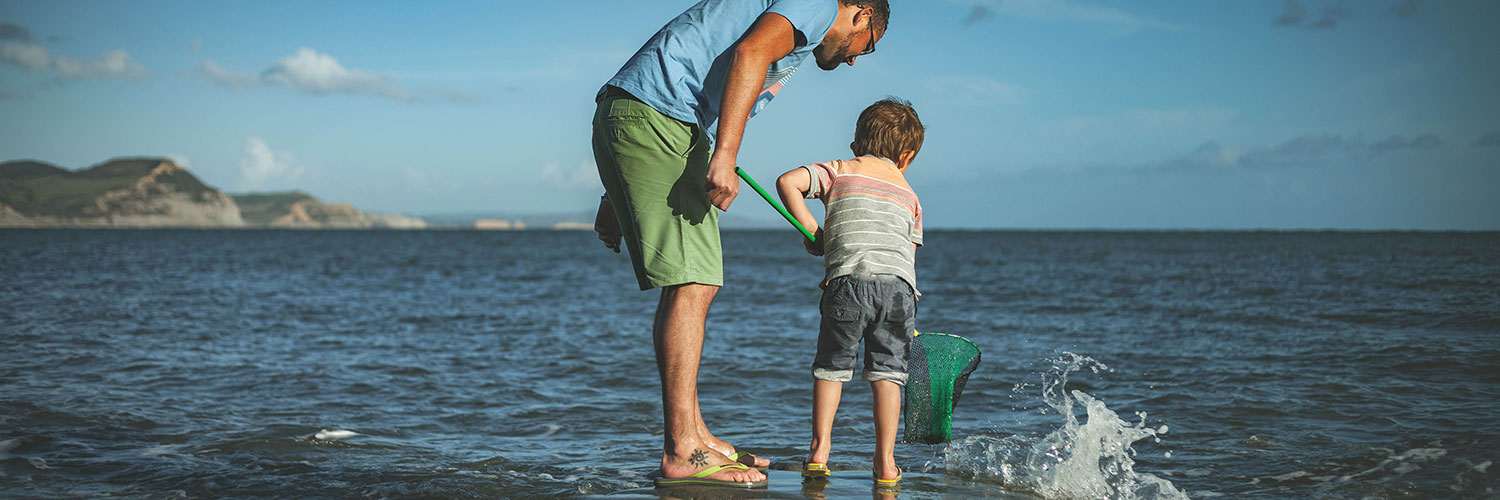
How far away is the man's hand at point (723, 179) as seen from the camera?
2955 mm

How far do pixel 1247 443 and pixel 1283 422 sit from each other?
0.70 metres

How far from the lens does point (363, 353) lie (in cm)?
877

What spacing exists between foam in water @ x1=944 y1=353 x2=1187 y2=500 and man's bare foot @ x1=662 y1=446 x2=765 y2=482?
102 cm

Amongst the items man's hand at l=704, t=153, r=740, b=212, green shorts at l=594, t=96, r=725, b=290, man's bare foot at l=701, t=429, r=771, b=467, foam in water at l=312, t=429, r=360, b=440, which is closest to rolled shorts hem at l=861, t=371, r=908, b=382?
man's bare foot at l=701, t=429, r=771, b=467

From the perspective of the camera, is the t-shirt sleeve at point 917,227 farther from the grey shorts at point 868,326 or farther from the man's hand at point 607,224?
the man's hand at point 607,224

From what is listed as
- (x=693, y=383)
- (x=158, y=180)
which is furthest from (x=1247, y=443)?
(x=158, y=180)

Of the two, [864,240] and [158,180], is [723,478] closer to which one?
[864,240]

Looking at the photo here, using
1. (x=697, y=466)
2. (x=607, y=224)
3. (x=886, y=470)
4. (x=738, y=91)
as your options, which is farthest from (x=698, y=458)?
(x=738, y=91)

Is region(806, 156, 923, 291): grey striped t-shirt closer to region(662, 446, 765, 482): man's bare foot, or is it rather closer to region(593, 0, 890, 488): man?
region(593, 0, 890, 488): man

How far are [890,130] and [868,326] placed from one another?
2.33 feet

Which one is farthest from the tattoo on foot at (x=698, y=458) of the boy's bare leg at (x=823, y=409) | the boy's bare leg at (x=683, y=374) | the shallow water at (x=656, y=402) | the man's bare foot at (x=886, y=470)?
the man's bare foot at (x=886, y=470)

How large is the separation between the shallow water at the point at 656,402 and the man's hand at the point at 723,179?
1.06 meters

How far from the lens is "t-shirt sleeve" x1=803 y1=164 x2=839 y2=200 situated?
3367 mm

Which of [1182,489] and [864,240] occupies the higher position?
[864,240]
